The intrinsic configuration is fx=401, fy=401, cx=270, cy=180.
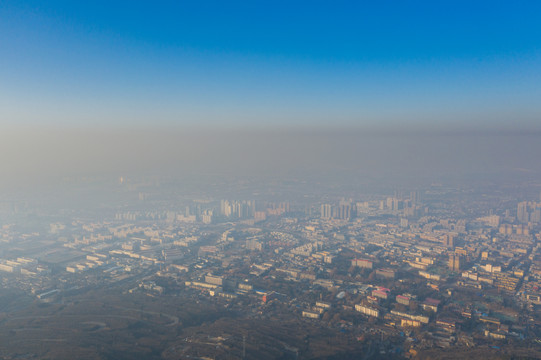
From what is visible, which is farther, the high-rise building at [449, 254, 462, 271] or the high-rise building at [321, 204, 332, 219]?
the high-rise building at [321, 204, 332, 219]

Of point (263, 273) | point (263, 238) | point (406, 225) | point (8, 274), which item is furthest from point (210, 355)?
point (406, 225)

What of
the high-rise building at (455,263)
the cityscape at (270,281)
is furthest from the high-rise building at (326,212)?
the high-rise building at (455,263)

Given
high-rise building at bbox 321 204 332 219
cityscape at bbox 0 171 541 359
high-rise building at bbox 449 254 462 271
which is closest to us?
cityscape at bbox 0 171 541 359

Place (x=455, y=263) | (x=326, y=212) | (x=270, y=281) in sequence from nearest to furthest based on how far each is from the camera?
(x=270, y=281), (x=455, y=263), (x=326, y=212)

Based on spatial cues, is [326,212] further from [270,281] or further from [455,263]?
[270,281]

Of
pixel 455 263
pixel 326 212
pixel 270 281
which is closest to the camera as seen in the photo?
pixel 270 281

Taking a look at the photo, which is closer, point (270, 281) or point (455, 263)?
point (270, 281)

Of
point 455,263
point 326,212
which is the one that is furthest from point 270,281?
point 326,212

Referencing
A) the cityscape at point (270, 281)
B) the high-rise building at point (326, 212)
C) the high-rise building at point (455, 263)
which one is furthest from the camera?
the high-rise building at point (326, 212)

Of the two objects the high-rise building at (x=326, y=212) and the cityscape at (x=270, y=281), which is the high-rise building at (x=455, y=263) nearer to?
the cityscape at (x=270, y=281)

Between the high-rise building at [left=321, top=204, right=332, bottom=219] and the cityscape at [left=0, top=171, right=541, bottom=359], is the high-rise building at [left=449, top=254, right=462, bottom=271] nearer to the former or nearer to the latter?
the cityscape at [left=0, top=171, right=541, bottom=359]

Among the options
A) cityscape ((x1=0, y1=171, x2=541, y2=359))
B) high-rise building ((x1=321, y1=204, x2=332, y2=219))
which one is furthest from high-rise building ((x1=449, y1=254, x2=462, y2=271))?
high-rise building ((x1=321, y1=204, x2=332, y2=219))
